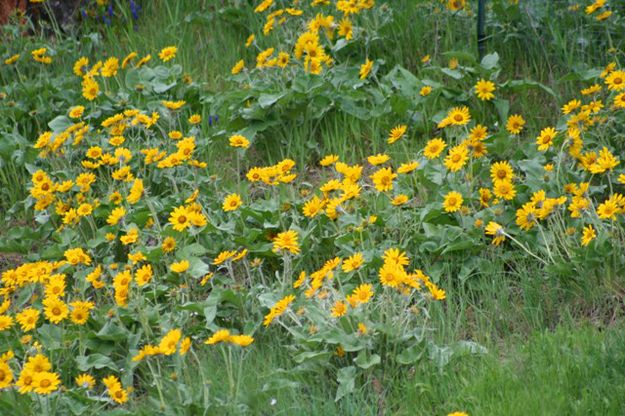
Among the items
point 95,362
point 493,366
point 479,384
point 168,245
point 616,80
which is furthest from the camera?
point 616,80

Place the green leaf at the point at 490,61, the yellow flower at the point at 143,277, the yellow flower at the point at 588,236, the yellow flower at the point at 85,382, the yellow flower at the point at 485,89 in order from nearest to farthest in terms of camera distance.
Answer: the yellow flower at the point at 85,382
the yellow flower at the point at 588,236
the yellow flower at the point at 143,277
the yellow flower at the point at 485,89
the green leaf at the point at 490,61

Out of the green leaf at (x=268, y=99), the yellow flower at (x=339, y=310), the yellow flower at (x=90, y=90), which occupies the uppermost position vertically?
the yellow flower at (x=90, y=90)

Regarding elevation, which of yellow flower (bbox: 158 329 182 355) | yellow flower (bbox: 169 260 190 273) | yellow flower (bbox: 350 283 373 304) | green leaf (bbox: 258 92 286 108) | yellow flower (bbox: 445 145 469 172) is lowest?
yellow flower (bbox: 169 260 190 273)

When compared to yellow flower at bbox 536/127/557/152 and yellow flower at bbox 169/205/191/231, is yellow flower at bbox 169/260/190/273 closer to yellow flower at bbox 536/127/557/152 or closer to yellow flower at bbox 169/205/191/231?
yellow flower at bbox 169/205/191/231

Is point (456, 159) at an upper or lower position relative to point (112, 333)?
upper

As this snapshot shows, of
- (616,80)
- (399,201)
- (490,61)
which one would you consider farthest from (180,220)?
(616,80)

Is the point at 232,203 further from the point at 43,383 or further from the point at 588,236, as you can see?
the point at 588,236

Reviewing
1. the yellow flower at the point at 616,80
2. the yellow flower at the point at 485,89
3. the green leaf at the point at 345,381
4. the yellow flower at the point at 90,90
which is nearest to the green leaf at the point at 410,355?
the green leaf at the point at 345,381

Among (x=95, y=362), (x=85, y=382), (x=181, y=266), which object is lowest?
(x=95, y=362)

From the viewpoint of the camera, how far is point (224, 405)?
10.3ft

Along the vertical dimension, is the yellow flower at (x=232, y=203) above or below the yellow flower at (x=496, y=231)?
above

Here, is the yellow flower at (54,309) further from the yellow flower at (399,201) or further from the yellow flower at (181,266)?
the yellow flower at (399,201)

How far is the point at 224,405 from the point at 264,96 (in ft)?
7.30

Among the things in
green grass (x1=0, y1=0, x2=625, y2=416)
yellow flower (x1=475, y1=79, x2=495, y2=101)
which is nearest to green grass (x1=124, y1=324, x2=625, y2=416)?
green grass (x1=0, y1=0, x2=625, y2=416)
